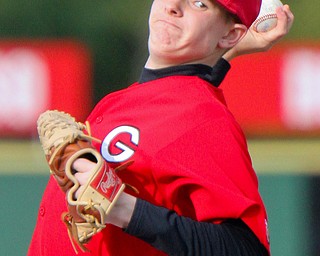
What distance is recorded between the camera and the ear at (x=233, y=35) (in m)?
2.32

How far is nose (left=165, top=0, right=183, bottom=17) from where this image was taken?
223cm

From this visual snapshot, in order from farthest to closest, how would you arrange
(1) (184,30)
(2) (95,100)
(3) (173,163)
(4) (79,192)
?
(2) (95,100) < (1) (184,30) < (3) (173,163) < (4) (79,192)

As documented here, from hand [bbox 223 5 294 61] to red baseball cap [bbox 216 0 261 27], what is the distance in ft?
0.81

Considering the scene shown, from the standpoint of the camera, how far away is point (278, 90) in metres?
7.77

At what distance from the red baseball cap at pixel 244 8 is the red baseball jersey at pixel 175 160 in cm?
17

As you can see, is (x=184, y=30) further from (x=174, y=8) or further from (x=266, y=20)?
(x=266, y=20)

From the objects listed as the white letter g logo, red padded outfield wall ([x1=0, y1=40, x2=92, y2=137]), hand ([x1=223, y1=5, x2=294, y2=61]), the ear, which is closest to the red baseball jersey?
the white letter g logo

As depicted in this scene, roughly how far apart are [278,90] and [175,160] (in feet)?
18.9

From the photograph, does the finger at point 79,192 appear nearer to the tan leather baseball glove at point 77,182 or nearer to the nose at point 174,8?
the tan leather baseball glove at point 77,182

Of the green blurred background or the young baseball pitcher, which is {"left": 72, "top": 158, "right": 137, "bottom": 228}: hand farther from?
the green blurred background

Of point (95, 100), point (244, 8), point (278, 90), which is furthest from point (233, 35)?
point (95, 100)

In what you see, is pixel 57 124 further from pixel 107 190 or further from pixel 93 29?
pixel 93 29

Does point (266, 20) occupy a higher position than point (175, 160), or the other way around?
point (266, 20)

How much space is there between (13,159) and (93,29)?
3245 millimetres
